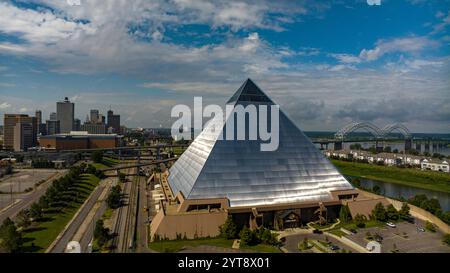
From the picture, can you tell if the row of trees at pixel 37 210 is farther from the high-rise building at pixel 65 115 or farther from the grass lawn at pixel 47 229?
the high-rise building at pixel 65 115

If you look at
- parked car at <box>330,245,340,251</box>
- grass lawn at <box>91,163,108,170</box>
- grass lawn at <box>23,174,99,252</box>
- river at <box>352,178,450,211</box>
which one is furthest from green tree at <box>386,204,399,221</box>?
grass lawn at <box>91,163,108,170</box>

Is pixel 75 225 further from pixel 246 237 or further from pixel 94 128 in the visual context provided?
pixel 94 128

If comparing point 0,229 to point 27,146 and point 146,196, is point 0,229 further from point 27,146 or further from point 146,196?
point 27,146

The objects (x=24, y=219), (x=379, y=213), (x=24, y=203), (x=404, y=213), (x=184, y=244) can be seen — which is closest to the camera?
(x=184, y=244)

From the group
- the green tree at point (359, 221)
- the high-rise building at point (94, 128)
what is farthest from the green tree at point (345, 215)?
the high-rise building at point (94, 128)

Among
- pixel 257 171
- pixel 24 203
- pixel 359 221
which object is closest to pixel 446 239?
pixel 359 221
